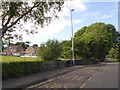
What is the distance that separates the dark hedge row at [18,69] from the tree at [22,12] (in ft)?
9.38

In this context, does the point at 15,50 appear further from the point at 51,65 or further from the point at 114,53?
the point at 51,65

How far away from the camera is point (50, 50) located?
46906mm

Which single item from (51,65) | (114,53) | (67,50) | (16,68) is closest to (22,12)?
(16,68)

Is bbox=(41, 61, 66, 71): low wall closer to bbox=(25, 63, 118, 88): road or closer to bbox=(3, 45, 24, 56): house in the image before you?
bbox=(25, 63, 118, 88): road

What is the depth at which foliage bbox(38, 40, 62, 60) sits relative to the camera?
47000mm

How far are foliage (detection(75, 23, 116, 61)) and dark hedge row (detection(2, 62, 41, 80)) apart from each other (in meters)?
46.1

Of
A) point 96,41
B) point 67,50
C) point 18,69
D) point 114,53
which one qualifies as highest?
point 96,41

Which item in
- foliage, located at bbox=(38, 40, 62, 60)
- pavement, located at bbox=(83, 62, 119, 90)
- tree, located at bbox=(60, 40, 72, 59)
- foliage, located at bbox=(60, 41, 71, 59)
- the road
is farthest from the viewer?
foliage, located at bbox=(60, 41, 71, 59)

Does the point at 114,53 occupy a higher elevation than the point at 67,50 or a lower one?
lower

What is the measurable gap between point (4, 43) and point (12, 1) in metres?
3.96

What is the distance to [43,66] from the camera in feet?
119

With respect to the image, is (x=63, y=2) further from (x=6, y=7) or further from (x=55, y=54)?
(x=55, y=54)

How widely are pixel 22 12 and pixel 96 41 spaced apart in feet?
234

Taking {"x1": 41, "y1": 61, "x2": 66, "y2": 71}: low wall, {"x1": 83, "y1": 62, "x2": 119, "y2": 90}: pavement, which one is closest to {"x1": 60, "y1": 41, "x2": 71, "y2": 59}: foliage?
{"x1": 41, "y1": 61, "x2": 66, "y2": 71}: low wall
